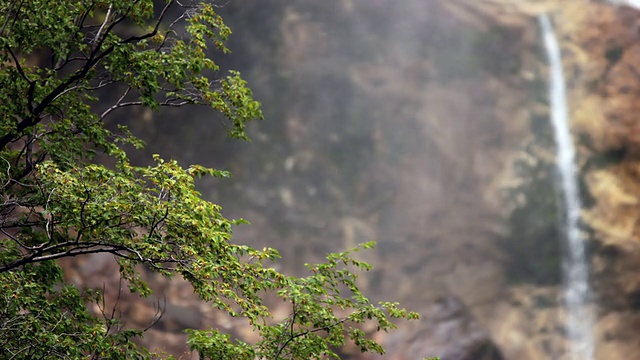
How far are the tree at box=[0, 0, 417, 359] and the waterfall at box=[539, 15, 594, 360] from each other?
15809mm

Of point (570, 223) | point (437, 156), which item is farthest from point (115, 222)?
point (570, 223)

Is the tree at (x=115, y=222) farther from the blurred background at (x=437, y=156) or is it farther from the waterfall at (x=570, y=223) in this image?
the waterfall at (x=570, y=223)

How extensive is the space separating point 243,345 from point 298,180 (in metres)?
15.5

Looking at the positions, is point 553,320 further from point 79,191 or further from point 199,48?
point 79,191

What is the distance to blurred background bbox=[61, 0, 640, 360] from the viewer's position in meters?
23.3

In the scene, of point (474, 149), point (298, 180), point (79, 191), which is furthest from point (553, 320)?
point (79, 191)

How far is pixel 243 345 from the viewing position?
911 centimetres

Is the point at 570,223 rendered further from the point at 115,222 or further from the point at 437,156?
the point at 115,222

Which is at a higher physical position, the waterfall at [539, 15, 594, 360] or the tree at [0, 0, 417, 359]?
the waterfall at [539, 15, 594, 360]

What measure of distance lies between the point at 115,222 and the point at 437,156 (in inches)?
693

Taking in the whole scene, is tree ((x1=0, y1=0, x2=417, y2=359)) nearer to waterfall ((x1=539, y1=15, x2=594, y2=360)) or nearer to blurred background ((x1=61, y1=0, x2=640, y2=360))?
blurred background ((x1=61, y1=0, x2=640, y2=360))

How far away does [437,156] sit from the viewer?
2517 cm

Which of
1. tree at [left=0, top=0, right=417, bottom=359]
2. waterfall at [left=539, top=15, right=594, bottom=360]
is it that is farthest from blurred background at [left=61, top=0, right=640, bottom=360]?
tree at [left=0, top=0, right=417, bottom=359]

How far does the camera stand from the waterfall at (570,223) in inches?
918
